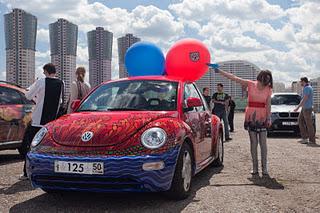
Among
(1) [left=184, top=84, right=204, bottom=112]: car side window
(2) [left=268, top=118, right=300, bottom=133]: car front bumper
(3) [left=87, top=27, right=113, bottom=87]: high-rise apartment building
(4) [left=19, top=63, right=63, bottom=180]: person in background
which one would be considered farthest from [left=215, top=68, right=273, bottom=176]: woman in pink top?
(3) [left=87, top=27, right=113, bottom=87]: high-rise apartment building

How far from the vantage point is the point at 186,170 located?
456 cm

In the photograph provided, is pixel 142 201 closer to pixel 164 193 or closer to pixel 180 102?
pixel 164 193

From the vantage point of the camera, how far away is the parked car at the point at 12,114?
7.58 metres

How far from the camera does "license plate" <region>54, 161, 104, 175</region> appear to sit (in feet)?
12.8

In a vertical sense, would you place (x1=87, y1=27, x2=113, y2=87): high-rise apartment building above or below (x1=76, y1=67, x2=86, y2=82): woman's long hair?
above

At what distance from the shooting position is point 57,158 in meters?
4.03

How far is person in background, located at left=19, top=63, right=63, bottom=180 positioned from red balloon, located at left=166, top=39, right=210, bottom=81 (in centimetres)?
203

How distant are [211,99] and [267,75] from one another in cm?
628

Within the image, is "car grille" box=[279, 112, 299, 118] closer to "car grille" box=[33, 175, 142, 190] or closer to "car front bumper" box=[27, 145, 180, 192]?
"car front bumper" box=[27, 145, 180, 192]

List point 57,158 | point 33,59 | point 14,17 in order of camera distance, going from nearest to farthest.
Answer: point 57,158
point 33,59
point 14,17

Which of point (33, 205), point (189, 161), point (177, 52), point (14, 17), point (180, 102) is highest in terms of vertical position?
point (14, 17)

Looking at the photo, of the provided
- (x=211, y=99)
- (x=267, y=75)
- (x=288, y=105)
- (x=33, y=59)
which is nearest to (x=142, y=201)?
(x=267, y=75)

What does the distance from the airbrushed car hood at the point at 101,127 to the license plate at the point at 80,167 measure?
21 centimetres

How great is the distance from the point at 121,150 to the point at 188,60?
3.30 metres
